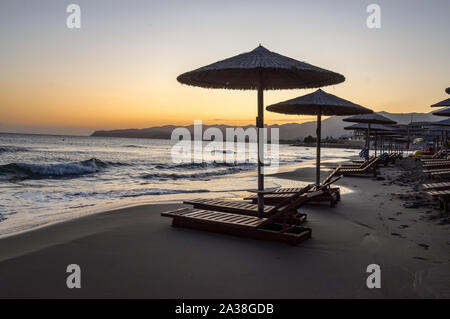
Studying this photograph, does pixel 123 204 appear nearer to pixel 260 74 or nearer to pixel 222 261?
pixel 222 261

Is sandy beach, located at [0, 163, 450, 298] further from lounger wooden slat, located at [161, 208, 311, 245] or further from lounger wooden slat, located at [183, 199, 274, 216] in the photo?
lounger wooden slat, located at [183, 199, 274, 216]

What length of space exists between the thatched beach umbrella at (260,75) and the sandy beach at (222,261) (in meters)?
1.36

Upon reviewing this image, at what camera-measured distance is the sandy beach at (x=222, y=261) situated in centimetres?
332

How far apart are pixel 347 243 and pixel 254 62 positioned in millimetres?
3053

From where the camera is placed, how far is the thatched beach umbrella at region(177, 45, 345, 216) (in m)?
4.62

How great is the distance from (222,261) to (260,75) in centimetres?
284

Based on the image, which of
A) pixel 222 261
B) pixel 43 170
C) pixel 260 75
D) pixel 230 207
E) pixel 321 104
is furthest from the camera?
pixel 43 170

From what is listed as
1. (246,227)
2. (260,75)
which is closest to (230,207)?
(246,227)

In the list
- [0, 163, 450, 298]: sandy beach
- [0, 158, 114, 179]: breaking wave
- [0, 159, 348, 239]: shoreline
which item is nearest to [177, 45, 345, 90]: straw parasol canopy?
[0, 163, 450, 298]: sandy beach

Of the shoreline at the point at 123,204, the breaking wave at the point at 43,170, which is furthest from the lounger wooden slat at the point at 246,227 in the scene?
the breaking wave at the point at 43,170

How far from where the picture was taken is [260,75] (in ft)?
16.6

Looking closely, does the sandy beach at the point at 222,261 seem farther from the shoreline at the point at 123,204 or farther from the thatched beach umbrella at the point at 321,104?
the thatched beach umbrella at the point at 321,104
